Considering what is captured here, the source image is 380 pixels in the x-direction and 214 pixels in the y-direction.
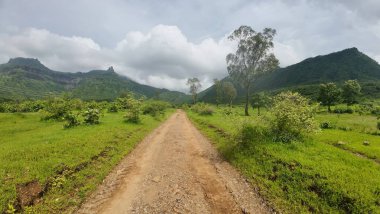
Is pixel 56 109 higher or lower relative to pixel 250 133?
higher

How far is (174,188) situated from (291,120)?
32.7 ft

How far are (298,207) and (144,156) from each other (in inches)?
417

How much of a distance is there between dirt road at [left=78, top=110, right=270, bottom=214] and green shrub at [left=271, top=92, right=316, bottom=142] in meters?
4.96

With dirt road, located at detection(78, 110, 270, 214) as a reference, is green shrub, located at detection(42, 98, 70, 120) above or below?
above

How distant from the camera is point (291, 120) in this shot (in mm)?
15945

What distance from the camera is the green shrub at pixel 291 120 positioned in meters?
15.9

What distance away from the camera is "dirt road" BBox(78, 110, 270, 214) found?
8.83 metres

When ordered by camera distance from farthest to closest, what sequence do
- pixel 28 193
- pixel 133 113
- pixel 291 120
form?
1. pixel 133 113
2. pixel 291 120
3. pixel 28 193

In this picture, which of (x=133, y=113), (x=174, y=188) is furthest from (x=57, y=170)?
(x=133, y=113)

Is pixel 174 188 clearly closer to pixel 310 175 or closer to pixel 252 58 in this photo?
pixel 310 175

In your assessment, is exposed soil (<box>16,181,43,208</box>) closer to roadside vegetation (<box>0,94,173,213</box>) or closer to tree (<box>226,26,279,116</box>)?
roadside vegetation (<box>0,94,173,213</box>)

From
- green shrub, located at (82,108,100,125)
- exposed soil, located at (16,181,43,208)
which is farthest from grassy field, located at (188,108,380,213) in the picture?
green shrub, located at (82,108,100,125)

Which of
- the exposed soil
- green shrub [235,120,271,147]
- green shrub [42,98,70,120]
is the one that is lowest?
the exposed soil

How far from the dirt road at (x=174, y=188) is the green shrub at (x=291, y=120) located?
4.96m
